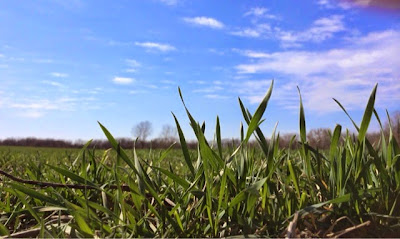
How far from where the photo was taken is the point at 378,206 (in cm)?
105

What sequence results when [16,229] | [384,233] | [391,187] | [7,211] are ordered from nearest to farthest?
1. [384,233]
2. [391,187]
3. [16,229]
4. [7,211]

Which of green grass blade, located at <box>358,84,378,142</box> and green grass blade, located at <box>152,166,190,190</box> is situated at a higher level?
green grass blade, located at <box>358,84,378,142</box>

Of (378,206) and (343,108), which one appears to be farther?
(343,108)

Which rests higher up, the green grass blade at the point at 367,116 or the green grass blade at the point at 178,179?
the green grass blade at the point at 367,116

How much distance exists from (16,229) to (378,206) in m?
1.11

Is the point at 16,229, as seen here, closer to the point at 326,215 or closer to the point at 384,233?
the point at 326,215

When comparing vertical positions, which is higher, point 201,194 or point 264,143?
point 264,143

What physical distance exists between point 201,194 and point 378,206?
0.49 meters

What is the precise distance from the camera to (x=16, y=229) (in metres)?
1.22

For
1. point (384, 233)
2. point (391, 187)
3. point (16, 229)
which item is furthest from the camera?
point (16, 229)

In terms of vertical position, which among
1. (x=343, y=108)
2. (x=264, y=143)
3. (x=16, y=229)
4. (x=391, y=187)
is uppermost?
(x=343, y=108)

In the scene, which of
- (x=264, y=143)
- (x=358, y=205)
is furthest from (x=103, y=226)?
(x=358, y=205)

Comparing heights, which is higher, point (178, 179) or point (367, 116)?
point (367, 116)

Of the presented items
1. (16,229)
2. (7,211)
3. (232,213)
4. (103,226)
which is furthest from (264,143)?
(7,211)
